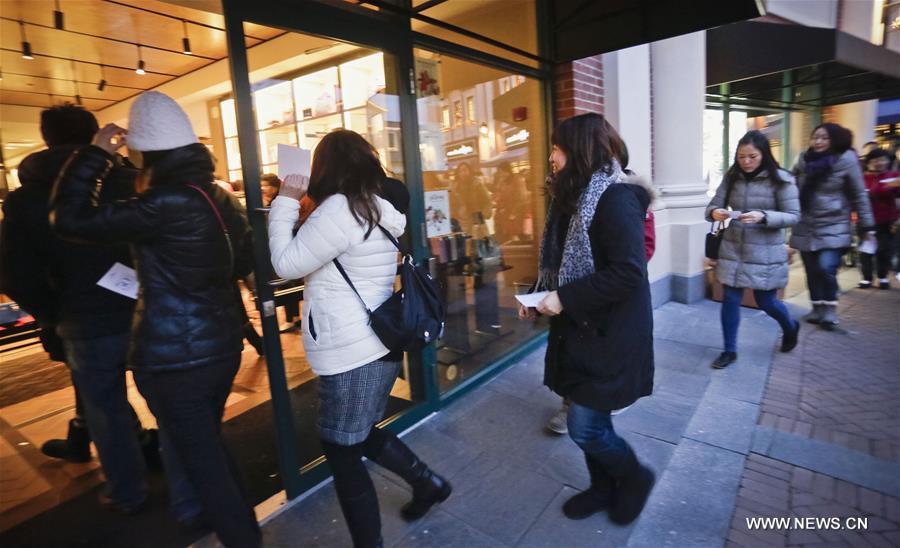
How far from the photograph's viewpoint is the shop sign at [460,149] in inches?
156

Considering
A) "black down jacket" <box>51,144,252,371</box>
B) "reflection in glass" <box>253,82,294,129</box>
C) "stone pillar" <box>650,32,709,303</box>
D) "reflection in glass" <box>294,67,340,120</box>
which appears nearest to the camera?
"black down jacket" <box>51,144,252,371</box>

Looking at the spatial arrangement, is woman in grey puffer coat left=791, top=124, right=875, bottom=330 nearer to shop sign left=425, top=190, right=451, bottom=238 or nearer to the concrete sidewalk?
the concrete sidewalk

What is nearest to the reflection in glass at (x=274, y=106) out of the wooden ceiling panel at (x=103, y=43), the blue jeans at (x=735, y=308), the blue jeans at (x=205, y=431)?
the blue jeans at (x=205, y=431)

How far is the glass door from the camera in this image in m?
2.39

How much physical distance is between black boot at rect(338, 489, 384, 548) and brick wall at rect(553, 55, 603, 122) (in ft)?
12.6

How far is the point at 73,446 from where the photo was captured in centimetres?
321

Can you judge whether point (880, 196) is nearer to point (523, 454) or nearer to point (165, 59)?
point (523, 454)

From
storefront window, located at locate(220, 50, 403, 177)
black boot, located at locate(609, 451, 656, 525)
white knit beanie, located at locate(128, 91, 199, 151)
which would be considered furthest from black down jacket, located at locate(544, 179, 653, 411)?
storefront window, located at locate(220, 50, 403, 177)

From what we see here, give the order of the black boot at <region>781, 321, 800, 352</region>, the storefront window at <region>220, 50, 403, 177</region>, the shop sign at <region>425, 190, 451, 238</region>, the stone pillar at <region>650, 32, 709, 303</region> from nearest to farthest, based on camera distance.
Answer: the storefront window at <region>220, 50, 403, 177</region>
the shop sign at <region>425, 190, 451, 238</region>
the black boot at <region>781, 321, 800, 352</region>
the stone pillar at <region>650, 32, 709, 303</region>

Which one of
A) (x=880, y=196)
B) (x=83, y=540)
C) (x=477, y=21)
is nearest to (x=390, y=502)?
(x=83, y=540)

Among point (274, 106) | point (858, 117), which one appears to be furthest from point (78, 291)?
point (858, 117)

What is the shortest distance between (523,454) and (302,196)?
80.2 inches

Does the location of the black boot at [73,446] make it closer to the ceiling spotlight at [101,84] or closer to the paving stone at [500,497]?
the paving stone at [500,497]

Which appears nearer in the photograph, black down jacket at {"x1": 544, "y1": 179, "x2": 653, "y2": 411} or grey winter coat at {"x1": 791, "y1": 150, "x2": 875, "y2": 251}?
black down jacket at {"x1": 544, "y1": 179, "x2": 653, "y2": 411}
